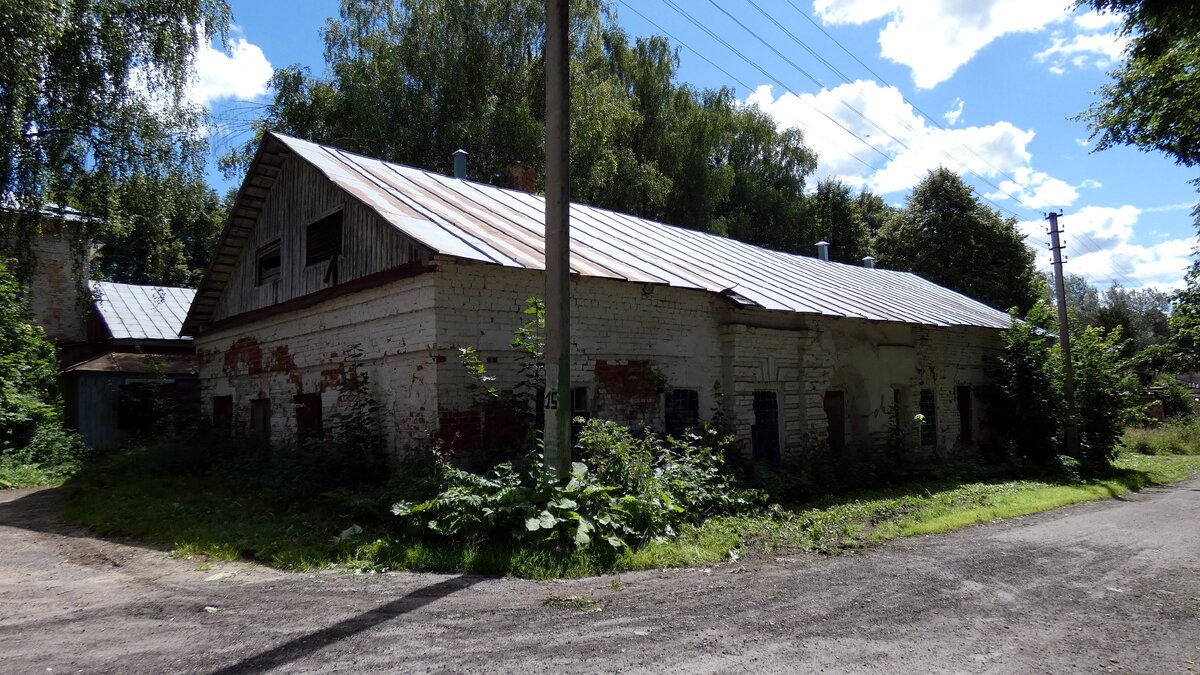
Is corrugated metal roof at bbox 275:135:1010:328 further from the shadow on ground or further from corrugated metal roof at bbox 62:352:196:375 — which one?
corrugated metal roof at bbox 62:352:196:375

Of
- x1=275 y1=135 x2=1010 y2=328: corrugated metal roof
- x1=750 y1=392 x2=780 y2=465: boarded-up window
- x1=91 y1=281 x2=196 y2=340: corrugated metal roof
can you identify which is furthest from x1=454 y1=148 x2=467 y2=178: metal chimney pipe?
x1=91 y1=281 x2=196 y2=340: corrugated metal roof

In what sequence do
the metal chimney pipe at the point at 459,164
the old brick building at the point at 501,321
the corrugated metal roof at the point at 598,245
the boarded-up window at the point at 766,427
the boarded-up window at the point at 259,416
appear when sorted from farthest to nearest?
the metal chimney pipe at the point at 459,164 → the boarded-up window at the point at 259,416 → the boarded-up window at the point at 766,427 → the corrugated metal roof at the point at 598,245 → the old brick building at the point at 501,321

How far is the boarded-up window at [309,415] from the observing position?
459 inches

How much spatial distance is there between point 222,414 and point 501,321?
29.7ft

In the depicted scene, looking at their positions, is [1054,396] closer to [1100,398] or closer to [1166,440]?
[1100,398]

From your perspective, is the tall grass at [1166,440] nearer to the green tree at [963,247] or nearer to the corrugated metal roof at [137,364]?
the green tree at [963,247]

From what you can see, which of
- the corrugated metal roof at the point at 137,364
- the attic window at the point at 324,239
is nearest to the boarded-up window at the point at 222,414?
the corrugated metal roof at the point at 137,364

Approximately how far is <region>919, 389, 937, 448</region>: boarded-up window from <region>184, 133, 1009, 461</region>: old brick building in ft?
0.18

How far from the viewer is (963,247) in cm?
3578

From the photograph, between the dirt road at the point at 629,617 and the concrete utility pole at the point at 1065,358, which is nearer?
the dirt road at the point at 629,617

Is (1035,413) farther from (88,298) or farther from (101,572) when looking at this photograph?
(88,298)

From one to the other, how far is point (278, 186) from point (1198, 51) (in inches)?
662

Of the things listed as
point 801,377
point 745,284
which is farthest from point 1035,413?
point 745,284

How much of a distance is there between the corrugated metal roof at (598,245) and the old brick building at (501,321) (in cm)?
6
